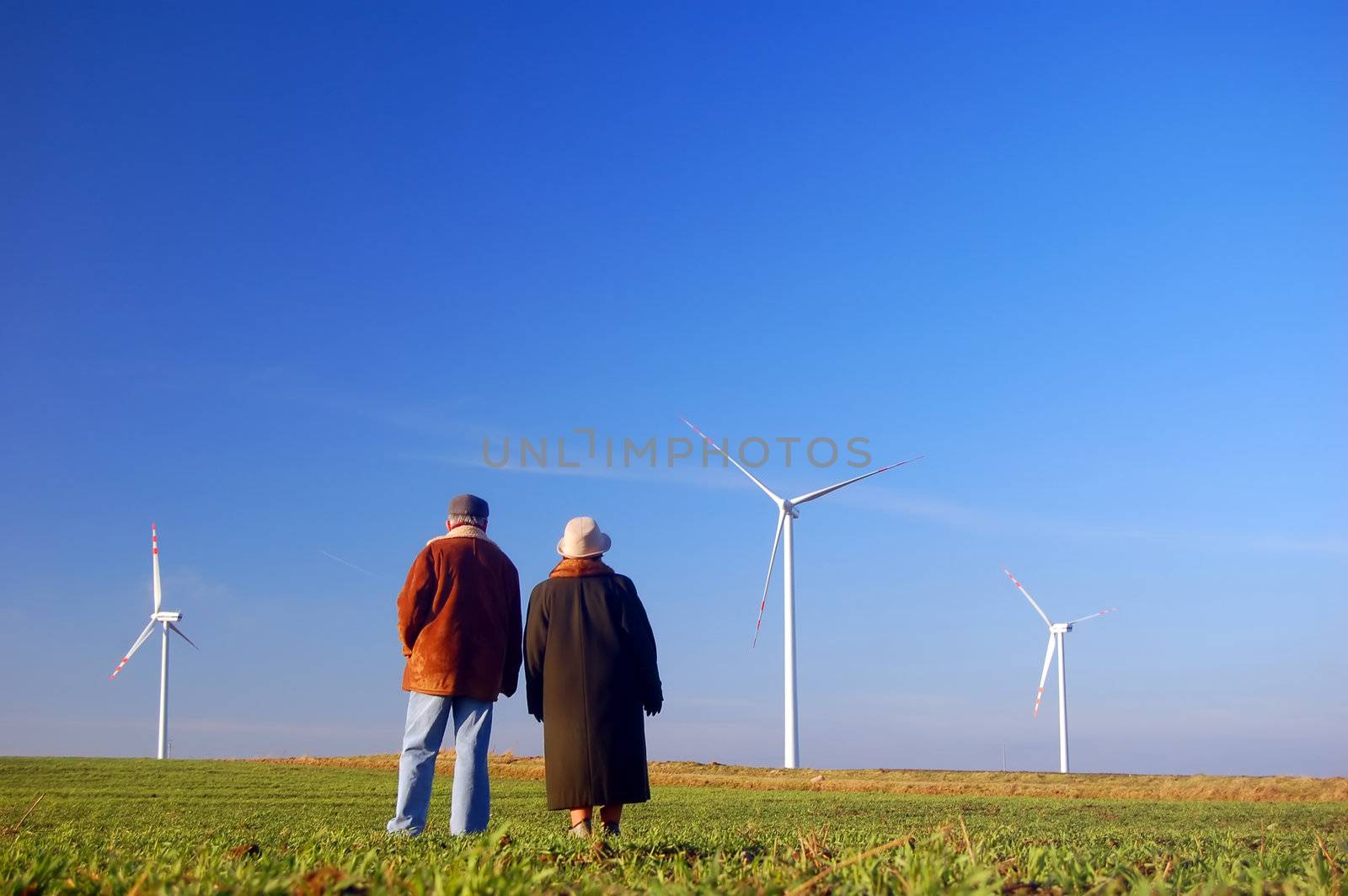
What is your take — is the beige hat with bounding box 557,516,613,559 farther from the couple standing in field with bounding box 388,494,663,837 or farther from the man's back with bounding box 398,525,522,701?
the man's back with bounding box 398,525,522,701

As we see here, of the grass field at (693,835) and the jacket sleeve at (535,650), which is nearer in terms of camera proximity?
the grass field at (693,835)

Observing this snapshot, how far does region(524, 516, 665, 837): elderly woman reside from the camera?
8164mm

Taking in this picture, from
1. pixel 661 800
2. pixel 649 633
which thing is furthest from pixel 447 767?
pixel 649 633

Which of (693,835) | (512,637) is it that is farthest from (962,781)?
(693,835)

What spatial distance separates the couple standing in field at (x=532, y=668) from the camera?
8.22 metres

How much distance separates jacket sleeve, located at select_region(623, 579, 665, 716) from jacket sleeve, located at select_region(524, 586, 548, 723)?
642 mm

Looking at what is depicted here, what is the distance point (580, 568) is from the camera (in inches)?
336

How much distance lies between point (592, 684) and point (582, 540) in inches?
41.3

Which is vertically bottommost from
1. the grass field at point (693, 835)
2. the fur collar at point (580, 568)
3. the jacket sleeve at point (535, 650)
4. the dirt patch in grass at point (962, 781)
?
the dirt patch in grass at point (962, 781)

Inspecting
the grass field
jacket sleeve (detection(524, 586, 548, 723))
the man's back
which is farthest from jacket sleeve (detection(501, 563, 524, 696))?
the grass field

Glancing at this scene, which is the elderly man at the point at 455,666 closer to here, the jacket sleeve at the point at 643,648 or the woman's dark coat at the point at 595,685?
the woman's dark coat at the point at 595,685

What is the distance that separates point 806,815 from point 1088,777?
1253 centimetres

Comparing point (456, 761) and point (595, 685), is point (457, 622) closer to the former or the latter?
point (456, 761)

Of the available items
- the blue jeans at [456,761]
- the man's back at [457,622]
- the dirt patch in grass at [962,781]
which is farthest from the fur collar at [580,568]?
the dirt patch in grass at [962,781]
